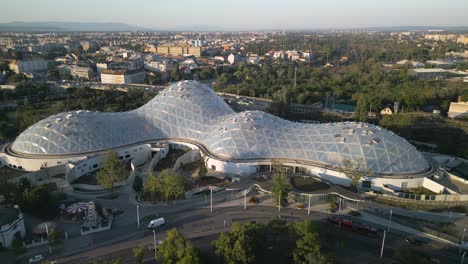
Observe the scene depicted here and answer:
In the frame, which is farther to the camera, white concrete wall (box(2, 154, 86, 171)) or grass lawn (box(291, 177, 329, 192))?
white concrete wall (box(2, 154, 86, 171))

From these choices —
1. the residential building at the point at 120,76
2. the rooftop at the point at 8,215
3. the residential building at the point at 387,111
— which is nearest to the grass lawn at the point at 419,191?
the residential building at the point at 387,111

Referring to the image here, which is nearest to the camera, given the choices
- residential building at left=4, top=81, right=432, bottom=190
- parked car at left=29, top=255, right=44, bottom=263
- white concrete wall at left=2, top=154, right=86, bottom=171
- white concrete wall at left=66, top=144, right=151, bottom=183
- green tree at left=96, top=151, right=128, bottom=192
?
parked car at left=29, top=255, right=44, bottom=263

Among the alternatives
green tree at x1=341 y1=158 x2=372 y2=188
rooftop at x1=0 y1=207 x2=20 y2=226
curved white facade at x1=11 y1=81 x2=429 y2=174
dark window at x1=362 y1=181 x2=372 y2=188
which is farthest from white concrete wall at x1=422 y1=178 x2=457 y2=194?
rooftop at x1=0 y1=207 x2=20 y2=226

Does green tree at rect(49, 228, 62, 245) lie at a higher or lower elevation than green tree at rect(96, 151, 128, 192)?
lower

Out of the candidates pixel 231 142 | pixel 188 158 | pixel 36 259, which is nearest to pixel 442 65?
pixel 231 142

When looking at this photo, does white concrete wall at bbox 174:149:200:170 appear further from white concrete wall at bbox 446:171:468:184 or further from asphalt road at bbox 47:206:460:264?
white concrete wall at bbox 446:171:468:184

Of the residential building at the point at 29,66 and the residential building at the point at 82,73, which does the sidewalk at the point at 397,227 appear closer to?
the residential building at the point at 82,73
